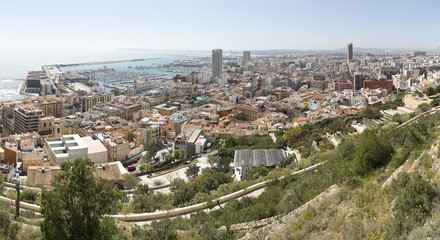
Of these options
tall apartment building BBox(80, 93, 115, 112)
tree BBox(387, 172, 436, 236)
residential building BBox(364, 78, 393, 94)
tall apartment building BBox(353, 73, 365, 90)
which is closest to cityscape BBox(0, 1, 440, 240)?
tree BBox(387, 172, 436, 236)

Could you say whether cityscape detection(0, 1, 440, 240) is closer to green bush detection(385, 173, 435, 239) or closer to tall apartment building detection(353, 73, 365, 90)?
green bush detection(385, 173, 435, 239)

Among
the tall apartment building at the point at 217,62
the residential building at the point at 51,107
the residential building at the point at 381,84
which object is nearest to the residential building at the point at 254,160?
the residential building at the point at 51,107

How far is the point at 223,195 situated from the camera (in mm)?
5781

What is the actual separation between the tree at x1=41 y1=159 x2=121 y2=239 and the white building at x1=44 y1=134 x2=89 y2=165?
8116 mm

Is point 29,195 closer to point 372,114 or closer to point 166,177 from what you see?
point 166,177

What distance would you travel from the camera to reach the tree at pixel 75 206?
2711 mm

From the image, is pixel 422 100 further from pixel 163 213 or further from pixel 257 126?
pixel 163 213

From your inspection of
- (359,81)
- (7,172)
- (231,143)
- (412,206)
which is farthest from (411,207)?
(359,81)

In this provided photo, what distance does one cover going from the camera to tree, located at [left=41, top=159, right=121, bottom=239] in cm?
271

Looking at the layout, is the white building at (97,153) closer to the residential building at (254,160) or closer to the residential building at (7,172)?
the residential building at (7,172)

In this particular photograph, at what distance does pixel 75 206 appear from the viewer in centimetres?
278

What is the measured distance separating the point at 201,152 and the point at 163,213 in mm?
7430

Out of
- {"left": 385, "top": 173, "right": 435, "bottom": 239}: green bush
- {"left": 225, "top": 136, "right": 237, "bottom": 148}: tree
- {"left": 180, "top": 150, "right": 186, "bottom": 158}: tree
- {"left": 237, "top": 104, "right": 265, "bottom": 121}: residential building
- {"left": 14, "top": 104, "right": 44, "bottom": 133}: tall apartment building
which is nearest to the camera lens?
{"left": 385, "top": 173, "right": 435, "bottom": 239}: green bush

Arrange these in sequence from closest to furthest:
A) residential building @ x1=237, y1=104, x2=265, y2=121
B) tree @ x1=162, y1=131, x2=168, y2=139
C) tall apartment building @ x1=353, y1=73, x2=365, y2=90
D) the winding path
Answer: the winding path < tree @ x1=162, y1=131, x2=168, y2=139 < residential building @ x1=237, y1=104, x2=265, y2=121 < tall apartment building @ x1=353, y1=73, x2=365, y2=90
